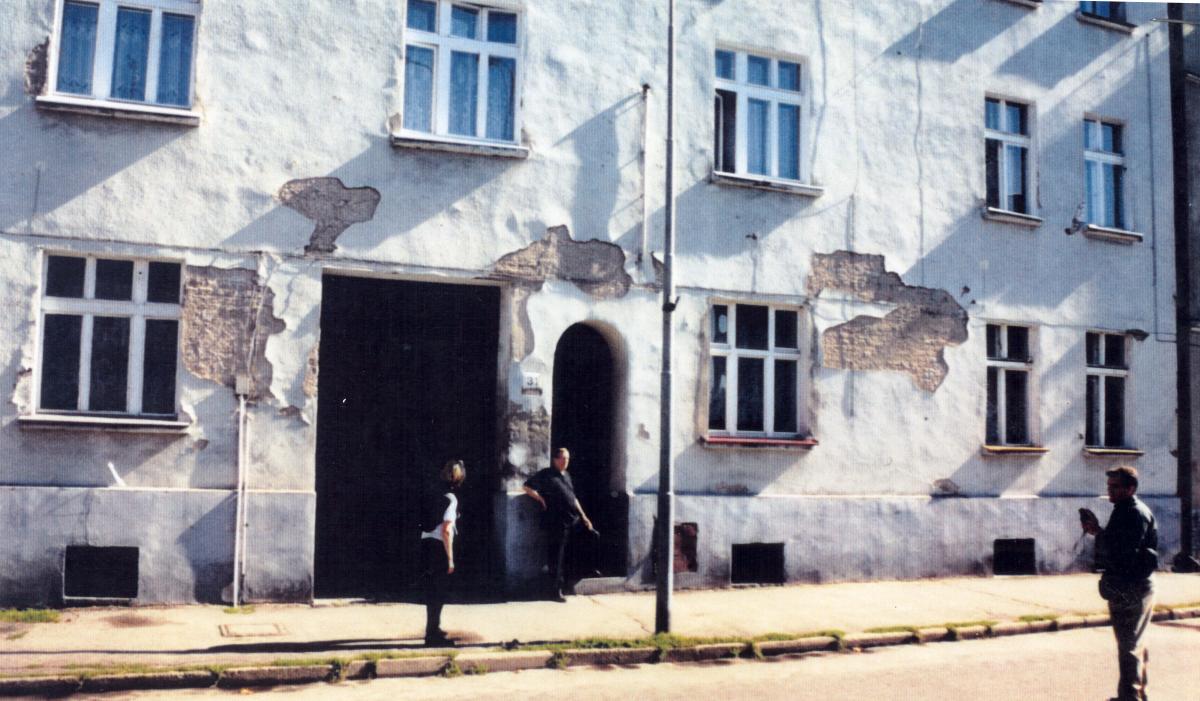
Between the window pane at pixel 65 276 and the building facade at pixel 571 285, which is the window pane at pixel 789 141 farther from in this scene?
the window pane at pixel 65 276

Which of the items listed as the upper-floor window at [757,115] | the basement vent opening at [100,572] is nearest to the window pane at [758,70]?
the upper-floor window at [757,115]

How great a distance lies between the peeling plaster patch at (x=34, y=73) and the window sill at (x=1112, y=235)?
44.7 ft

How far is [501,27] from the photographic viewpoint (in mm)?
12680

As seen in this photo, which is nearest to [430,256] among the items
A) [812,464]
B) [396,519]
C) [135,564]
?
[396,519]

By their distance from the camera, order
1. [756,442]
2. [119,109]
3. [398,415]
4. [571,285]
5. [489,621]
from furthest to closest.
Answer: [756,442], [398,415], [571,285], [119,109], [489,621]

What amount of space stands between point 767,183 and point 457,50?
415 cm

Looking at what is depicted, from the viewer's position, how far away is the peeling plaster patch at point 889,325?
1397 cm

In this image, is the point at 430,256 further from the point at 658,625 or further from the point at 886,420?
the point at 886,420

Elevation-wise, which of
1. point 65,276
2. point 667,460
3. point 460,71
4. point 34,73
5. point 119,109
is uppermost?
point 460,71

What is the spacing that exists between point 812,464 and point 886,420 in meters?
1.29

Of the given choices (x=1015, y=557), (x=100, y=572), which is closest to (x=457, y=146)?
(x=100, y=572)

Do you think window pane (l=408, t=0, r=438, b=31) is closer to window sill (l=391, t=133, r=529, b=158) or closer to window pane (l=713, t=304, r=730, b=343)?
window sill (l=391, t=133, r=529, b=158)

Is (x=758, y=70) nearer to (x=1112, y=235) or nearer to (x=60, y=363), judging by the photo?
(x=1112, y=235)

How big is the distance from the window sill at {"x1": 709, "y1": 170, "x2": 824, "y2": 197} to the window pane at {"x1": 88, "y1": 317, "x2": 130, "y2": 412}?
22.9 feet
